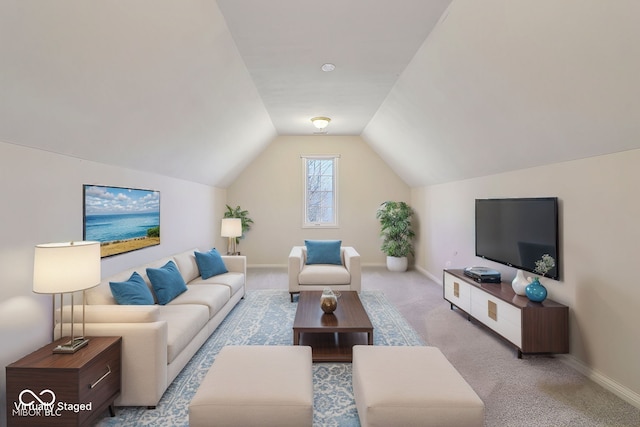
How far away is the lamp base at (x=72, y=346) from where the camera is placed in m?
1.96

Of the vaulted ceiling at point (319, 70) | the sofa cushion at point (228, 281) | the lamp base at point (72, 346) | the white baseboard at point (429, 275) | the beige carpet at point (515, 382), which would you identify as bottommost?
the beige carpet at point (515, 382)

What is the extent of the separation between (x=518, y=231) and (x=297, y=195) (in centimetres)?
467

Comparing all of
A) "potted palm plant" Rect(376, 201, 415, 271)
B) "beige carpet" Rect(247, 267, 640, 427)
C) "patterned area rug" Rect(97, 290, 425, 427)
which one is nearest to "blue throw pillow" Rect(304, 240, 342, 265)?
"patterned area rug" Rect(97, 290, 425, 427)

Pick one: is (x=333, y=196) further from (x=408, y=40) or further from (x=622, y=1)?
(x=622, y=1)

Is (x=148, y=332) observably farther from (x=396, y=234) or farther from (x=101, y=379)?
(x=396, y=234)

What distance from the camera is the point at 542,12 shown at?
192 centimetres

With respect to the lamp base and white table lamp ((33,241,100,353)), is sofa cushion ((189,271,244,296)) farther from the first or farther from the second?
white table lamp ((33,241,100,353))

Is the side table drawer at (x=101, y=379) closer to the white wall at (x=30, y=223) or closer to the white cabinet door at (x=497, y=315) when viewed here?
the white wall at (x=30, y=223)

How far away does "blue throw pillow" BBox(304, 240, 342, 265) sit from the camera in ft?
16.8

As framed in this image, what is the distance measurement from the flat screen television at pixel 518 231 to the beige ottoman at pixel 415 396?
1.83 m

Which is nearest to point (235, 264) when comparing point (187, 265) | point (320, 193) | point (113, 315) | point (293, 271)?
point (187, 265)

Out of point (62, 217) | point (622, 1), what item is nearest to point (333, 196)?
point (62, 217)

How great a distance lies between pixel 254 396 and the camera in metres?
1.74

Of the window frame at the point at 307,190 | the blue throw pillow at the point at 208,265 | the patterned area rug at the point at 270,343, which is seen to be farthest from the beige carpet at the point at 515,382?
the window frame at the point at 307,190
